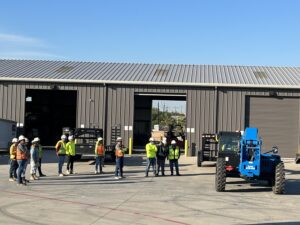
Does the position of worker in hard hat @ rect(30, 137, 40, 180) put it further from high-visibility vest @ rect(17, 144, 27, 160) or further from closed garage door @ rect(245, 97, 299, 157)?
closed garage door @ rect(245, 97, 299, 157)

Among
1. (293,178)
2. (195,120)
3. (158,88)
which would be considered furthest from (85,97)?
(293,178)

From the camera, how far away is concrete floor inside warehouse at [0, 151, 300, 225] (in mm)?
12469

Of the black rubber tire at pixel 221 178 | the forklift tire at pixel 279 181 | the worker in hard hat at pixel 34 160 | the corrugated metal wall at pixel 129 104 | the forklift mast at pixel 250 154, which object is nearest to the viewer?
the forklift tire at pixel 279 181

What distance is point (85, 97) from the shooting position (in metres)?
37.9

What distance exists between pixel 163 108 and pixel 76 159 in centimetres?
5977

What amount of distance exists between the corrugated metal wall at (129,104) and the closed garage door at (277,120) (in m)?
0.57

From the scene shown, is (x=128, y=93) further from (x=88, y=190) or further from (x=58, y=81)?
(x=88, y=190)

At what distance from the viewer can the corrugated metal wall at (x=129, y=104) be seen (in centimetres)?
3691

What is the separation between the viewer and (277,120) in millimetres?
36938

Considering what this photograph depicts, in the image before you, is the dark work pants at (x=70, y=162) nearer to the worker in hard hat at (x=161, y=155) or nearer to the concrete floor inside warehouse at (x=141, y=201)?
the concrete floor inside warehouse at (x=141, y=201)

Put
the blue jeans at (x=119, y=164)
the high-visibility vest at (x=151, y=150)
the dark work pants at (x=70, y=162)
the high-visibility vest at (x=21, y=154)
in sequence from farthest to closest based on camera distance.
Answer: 1. the dark work pants at (x=70, y=162)
2. the high-visibility vest at (x=151, y=150)
3. the blue jeans at (x=119, y=164)
4. the high-visibility vest at (x=21, y=154)

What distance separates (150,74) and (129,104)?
13.1ft

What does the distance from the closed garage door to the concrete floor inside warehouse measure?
13115 millimetres

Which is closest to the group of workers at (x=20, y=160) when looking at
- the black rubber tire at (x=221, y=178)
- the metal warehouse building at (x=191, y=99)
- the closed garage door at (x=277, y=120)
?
the black rubber tire at (x=221, y=178)
